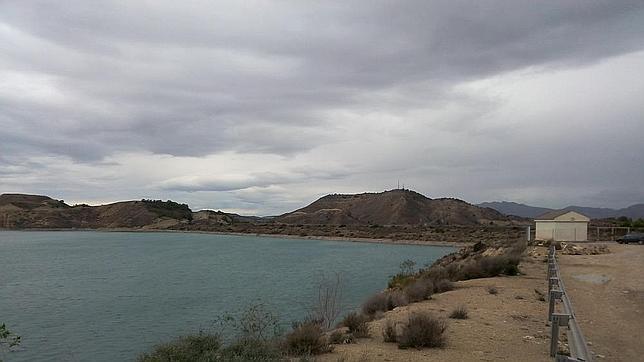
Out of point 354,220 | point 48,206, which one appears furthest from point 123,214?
point 354,220

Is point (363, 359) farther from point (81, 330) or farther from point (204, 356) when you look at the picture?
point (81, 330)

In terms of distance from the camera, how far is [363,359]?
342 inches

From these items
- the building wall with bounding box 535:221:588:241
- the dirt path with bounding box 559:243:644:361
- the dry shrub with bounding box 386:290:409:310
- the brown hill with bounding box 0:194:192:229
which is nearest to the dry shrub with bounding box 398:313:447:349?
the dirt path with bounding box 559:243:644:361

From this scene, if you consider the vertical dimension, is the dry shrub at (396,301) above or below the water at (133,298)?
above

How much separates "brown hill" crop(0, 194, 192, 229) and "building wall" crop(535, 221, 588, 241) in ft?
418

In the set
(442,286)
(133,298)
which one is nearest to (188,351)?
(442,286)

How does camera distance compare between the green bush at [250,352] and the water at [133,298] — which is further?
the water at [133,298]

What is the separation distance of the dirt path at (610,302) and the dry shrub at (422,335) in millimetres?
2644

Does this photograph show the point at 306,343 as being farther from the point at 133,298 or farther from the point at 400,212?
the point at 400,212

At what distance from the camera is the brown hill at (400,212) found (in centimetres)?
14900

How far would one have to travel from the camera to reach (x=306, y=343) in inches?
397

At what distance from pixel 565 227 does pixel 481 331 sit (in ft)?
142

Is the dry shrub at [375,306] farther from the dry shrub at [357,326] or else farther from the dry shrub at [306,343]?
the dry shrub at [306,343]

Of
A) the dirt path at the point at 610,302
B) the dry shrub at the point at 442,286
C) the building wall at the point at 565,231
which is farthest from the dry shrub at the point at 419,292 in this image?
the building wall at the point at 565,231
